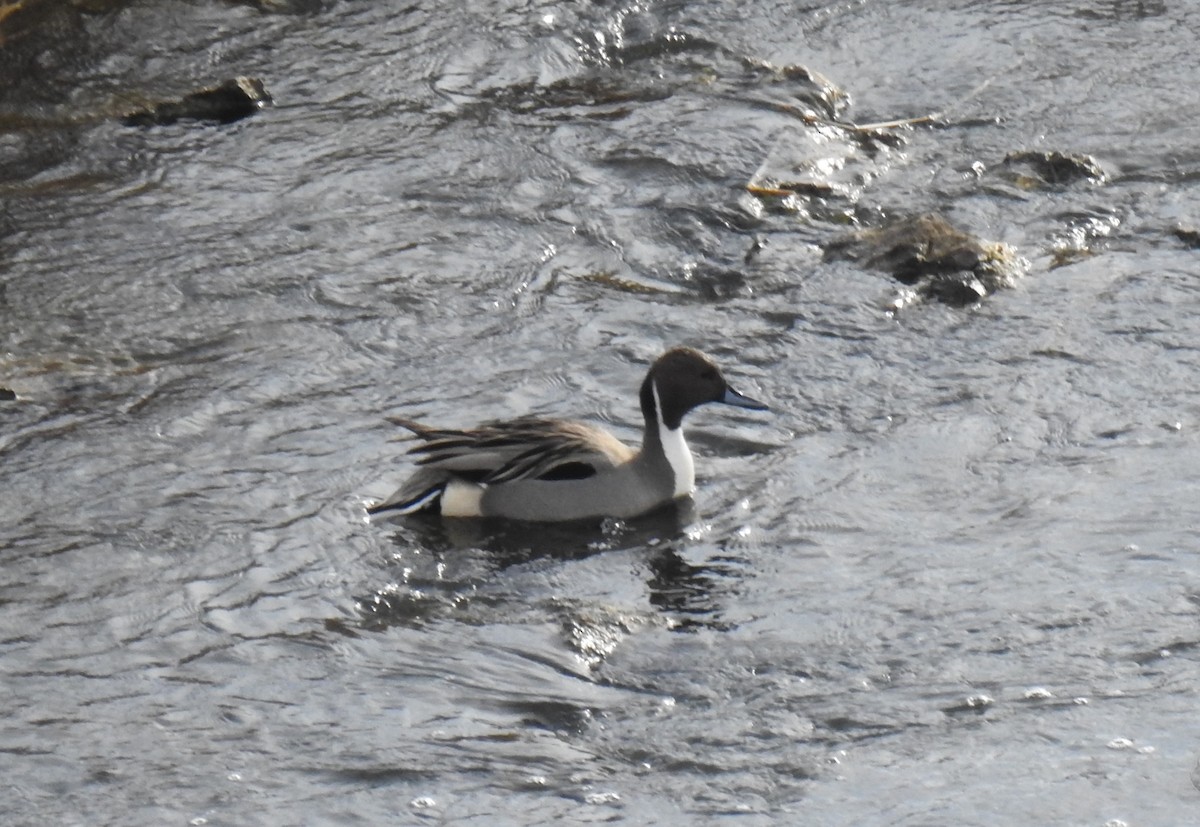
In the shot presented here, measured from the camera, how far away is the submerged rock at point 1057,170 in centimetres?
1040

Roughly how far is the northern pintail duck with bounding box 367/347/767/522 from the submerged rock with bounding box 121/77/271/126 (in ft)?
14.3

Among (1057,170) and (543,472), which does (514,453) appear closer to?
(543,472)

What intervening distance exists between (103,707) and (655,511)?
233 cm

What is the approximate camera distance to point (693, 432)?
844cm

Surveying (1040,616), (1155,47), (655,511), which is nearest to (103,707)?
(655,511)

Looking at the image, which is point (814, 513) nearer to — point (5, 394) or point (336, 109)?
point (5, 394)

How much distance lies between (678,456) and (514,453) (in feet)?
2.04

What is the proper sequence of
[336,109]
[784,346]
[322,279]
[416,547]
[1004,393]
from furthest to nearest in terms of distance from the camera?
[336,109], [322,279], [784,346], [1004,393], [416,547]

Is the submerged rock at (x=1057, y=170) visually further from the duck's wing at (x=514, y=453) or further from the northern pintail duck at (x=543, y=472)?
the duck's wing at (x=514, y=453)

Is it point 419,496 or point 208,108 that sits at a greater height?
point 208,108

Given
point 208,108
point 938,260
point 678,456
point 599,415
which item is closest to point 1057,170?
point 938,260

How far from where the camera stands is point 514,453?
768 centimetres

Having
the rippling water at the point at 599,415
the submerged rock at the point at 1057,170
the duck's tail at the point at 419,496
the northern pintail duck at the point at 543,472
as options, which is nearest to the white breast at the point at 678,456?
the northern pintail duck at the point at 543,472

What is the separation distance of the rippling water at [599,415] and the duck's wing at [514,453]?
230 millimetres
